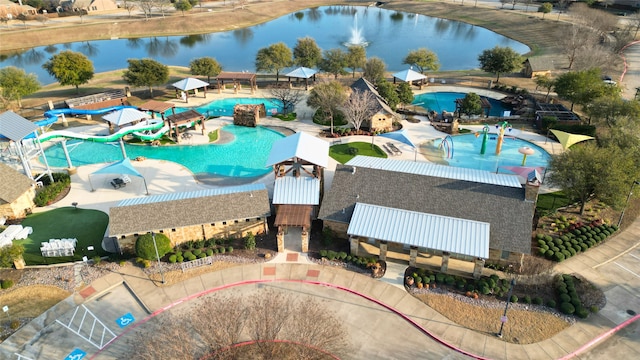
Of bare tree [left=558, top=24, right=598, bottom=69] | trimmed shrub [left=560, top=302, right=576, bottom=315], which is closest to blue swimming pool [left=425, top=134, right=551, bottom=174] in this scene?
trimmed shrub [left=560, top=302, right=576, bottom=315]

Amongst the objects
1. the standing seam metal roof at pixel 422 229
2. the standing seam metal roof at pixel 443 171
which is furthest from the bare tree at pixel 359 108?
the standing seam metal roof at pixel 422 229

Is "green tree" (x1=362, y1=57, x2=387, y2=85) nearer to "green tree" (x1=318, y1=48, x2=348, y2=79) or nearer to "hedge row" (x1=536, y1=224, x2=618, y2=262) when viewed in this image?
"green tree" (x1=318, y1=48, x2=348, y2=79)

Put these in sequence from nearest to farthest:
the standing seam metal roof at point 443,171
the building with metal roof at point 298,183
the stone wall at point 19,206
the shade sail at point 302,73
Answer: the building with metal roof at point 298,183, the standing seam metal roof at point 443,171, the stone wall at point 19,206, the shade sail at point 302,73

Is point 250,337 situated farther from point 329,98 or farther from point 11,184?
point 329,98

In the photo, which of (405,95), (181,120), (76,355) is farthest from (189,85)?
(76,355)

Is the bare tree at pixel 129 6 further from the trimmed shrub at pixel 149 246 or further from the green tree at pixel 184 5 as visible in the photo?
the trimmed shrub at pixel 149 246

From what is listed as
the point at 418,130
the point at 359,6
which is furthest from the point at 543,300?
the point at 359,6
